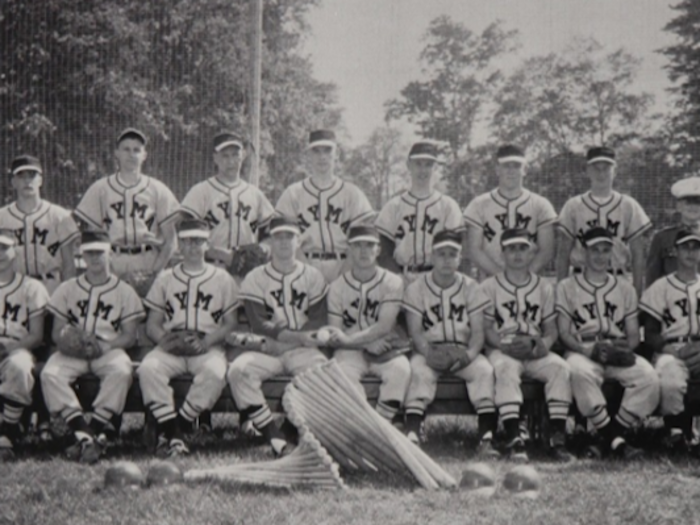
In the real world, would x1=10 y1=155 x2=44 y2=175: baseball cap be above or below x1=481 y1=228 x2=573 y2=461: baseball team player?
above

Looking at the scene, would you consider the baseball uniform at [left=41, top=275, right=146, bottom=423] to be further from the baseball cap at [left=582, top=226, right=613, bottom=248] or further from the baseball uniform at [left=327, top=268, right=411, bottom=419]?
the baseball cap at [left=582, top=226, right=613, bottom=248]

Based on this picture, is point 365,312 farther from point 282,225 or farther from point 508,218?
point 508,218

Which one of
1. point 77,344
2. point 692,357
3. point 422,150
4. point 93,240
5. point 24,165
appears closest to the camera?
point 77,344

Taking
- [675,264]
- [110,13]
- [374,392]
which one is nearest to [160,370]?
[374,392]

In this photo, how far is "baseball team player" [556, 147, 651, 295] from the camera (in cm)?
682

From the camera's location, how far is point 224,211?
6.83 m

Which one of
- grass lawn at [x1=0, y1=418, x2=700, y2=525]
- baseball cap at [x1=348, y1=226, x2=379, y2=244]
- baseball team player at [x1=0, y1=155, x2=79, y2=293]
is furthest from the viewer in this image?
baseball team player at [x1=0, y1=155, x2=79, y2=293]

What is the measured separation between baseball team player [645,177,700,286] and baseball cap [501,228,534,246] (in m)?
1.08

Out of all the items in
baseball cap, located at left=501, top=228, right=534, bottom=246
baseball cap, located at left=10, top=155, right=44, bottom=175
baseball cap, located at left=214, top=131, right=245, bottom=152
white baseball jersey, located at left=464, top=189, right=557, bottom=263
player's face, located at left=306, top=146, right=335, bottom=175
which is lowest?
baseball cap, located at left=501, top=228, right=534, bottom=246

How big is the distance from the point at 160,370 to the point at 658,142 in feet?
67.2

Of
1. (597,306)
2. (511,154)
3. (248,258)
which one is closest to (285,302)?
(248,258)

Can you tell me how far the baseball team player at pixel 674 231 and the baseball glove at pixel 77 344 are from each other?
390 cm

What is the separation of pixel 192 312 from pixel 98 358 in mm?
670

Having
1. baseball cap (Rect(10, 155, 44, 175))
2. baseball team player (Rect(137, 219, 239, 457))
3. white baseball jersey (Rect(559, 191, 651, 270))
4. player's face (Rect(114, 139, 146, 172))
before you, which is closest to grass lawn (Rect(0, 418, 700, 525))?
baseball team player (Rect(137, 219, 239, 457))
